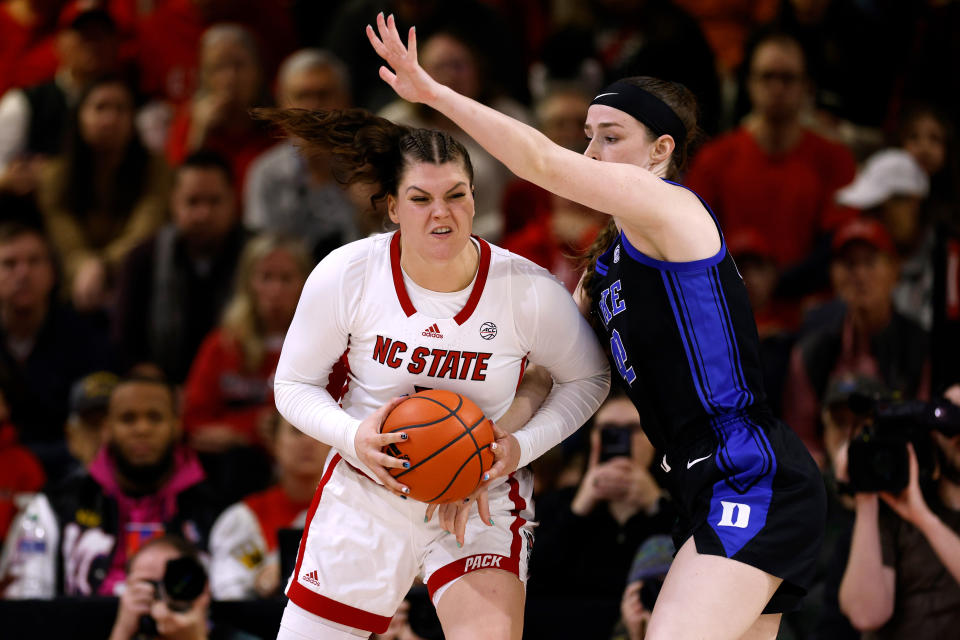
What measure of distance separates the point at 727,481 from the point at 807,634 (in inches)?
88.7

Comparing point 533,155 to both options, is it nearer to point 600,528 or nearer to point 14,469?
point 600,528

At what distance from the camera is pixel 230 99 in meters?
9.06

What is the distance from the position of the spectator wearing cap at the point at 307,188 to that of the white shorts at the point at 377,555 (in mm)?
4141

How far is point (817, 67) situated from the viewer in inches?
356

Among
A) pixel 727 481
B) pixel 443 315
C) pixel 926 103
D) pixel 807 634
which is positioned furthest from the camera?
pixel 926 103

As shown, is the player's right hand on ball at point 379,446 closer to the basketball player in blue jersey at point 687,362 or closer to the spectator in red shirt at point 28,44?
the basketball player in blue jersey at point 687,362

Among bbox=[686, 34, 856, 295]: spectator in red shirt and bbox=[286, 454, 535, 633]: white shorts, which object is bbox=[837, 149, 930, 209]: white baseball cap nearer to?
bbox=[686, 34, 856, 295]: spectator in red shirt

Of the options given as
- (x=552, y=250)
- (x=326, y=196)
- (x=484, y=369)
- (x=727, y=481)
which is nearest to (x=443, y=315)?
(x=484, y=369)

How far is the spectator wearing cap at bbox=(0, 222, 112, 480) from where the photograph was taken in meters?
7.98

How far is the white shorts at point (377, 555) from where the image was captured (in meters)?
4.43

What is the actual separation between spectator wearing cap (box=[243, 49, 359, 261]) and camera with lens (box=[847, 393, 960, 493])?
414 cm

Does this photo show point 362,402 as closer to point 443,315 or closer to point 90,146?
point 443,315

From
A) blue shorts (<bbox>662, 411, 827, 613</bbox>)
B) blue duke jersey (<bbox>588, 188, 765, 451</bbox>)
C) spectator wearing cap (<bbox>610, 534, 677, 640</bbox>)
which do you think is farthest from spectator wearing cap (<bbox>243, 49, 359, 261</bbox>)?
blue shorts (<bbox>662, 411, 827, 613</bbox>)

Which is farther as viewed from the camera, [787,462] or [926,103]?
[926,103]
